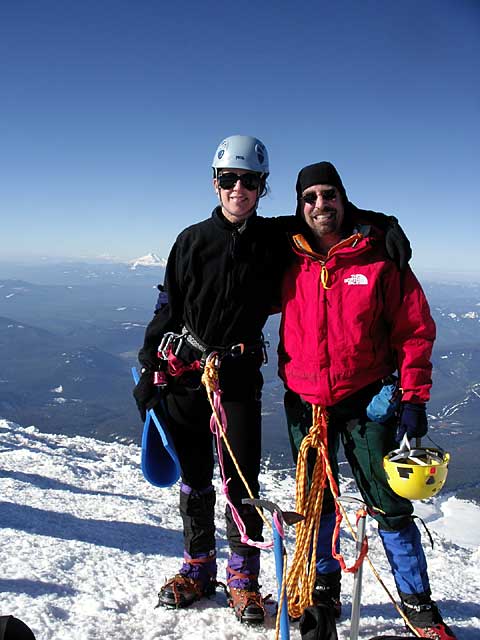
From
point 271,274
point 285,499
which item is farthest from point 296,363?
point 285,499

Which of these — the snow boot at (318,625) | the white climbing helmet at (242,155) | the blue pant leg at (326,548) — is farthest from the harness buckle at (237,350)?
the snow boot at (318,625)

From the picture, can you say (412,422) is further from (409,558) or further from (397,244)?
(397,244)

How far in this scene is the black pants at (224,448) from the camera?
3.88m

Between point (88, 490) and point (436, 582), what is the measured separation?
7047 mm

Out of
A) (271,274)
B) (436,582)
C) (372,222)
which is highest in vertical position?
(372,222)

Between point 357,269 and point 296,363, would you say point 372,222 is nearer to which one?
point 357,269

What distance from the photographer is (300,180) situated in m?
3.94

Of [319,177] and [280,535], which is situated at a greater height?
[319,177]

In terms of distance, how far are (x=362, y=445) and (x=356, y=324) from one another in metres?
0.93

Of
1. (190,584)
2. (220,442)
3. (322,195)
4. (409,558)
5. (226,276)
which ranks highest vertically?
(322,195)

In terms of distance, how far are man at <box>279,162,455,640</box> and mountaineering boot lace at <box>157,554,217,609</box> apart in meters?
0.95

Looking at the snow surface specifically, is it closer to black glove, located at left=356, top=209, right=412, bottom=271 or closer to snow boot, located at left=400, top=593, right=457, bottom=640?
snow boot, located at left=400, top=593, right=457, bottom=640

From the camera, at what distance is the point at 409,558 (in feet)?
11.8

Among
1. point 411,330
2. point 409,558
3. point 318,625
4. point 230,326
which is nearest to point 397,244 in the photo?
point 411,330
